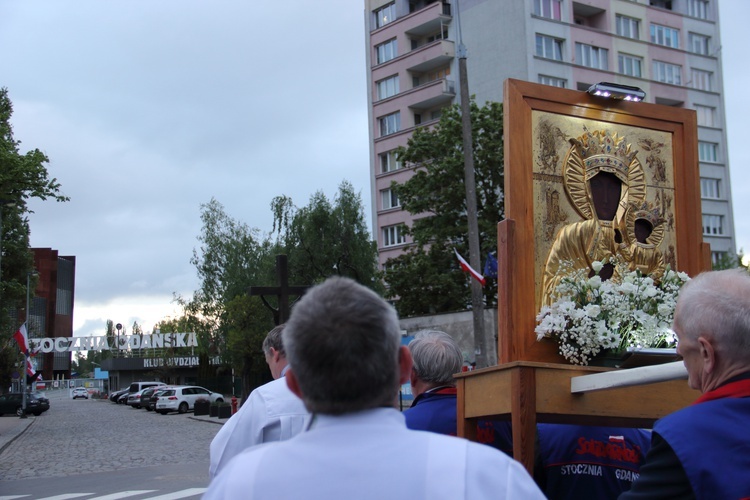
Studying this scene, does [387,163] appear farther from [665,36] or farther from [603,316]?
[603,316]

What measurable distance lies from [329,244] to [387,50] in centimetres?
2050

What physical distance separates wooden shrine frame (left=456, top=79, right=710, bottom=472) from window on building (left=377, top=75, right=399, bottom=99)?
51.1 meters

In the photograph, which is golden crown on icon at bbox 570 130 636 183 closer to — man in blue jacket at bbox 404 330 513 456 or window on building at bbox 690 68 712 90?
man in blue jacket at bbox 404 330 513 456

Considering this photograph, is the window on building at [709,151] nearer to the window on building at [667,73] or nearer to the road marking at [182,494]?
the window on building at [667,73]

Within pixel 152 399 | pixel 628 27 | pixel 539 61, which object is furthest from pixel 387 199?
pixel 152 399

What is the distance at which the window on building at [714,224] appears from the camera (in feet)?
174

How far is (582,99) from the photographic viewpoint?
5.53 meters

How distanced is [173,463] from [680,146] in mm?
16992

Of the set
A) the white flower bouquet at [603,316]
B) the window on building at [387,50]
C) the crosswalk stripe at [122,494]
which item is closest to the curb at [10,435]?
the crosswalk stripe at [122,494]

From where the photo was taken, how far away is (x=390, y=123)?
56.1 metres

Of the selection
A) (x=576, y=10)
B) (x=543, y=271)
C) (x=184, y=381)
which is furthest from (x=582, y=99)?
(x=184, y=381)

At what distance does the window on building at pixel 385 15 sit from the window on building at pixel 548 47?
11.2 m

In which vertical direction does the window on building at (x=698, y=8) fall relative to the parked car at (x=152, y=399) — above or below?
above

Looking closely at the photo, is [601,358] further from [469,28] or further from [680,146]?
[469,28]
